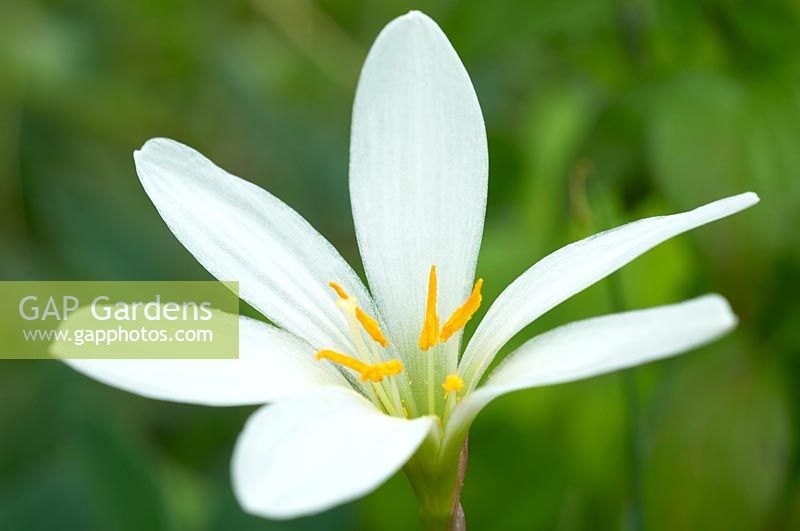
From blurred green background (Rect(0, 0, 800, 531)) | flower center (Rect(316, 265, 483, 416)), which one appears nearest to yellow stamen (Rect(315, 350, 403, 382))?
flower center (Rect(316, 265, 483, 416))

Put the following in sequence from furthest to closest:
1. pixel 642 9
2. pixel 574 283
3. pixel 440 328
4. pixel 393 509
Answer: pixel 642 9
pixel 393 509
pixel 440 328
pixel 574 283

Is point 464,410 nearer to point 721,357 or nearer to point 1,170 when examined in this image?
point 721,357

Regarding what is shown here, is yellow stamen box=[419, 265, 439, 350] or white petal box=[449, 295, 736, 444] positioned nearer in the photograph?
white petal box=[449, 295, 736, 444]

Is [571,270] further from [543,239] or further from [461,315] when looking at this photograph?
[543,239]

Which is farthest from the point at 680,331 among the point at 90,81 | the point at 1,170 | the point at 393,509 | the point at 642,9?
the point at 90,81

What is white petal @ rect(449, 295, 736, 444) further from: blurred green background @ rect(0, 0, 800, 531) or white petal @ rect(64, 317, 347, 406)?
blurred green background @ rect(0, 0, 800, 531)

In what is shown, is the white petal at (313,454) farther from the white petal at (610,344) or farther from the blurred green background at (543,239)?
the blurred green background at (543,239)

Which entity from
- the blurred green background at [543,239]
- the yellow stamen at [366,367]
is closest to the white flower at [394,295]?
the yellow stamen at [366,367]
